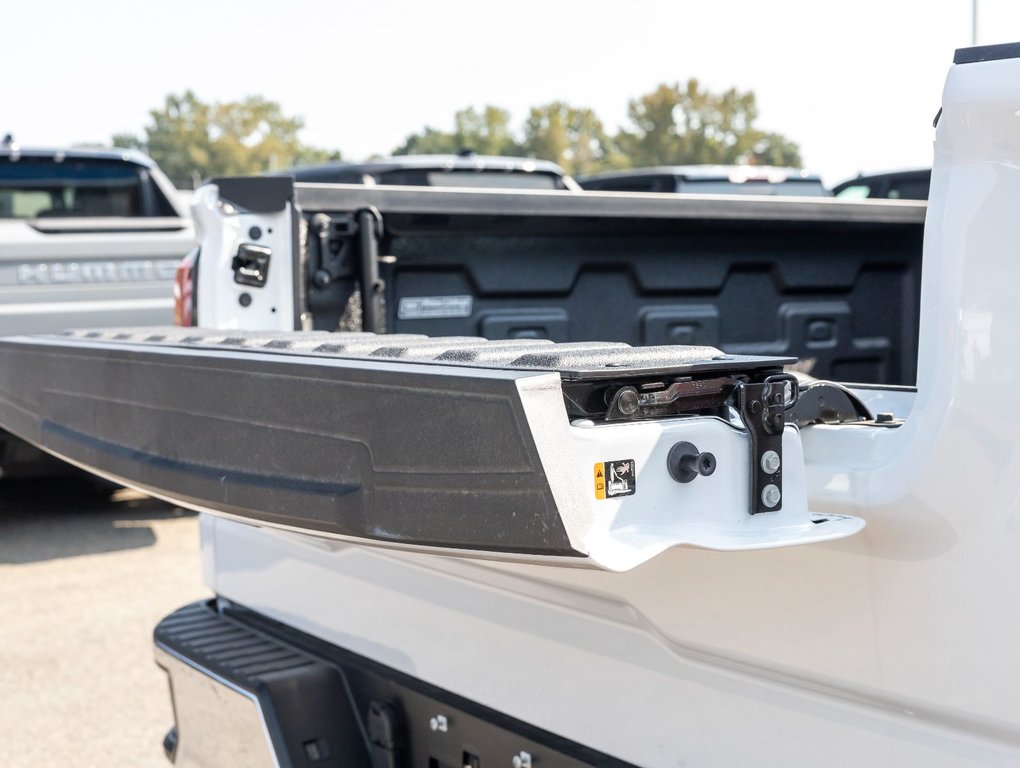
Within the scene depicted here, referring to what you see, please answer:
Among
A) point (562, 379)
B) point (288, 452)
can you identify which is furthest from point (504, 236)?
point (562, 379)

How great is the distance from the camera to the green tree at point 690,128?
161ft

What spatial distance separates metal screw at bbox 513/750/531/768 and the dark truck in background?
1.05m

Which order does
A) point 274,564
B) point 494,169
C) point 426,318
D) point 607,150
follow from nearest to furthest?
point 274,564 < point 426,318 < point 494,169 < point 607,150

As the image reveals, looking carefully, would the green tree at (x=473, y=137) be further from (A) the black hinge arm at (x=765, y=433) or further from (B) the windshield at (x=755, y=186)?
(A) the black hinge arm at (x=765, y=433)

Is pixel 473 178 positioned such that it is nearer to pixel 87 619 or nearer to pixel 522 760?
pixel 87 619

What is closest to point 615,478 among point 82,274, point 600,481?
point 600,481

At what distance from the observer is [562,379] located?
3.97 ft

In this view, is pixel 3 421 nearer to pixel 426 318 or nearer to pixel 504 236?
pixel 426 318

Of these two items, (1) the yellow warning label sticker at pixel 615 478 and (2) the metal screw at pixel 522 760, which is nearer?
(1) the yellow warning label sticker at pixel 615 478

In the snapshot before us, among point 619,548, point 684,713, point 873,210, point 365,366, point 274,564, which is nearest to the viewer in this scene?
point 619,548

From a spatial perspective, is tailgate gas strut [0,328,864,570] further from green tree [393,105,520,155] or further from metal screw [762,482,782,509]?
green tree [393,105,520,155]

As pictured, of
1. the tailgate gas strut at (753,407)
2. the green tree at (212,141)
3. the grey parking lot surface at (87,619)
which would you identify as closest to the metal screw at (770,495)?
the tailgate gas strut at (753,407)

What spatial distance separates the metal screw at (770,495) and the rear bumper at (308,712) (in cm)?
66

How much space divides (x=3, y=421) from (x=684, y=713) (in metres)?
1.43
